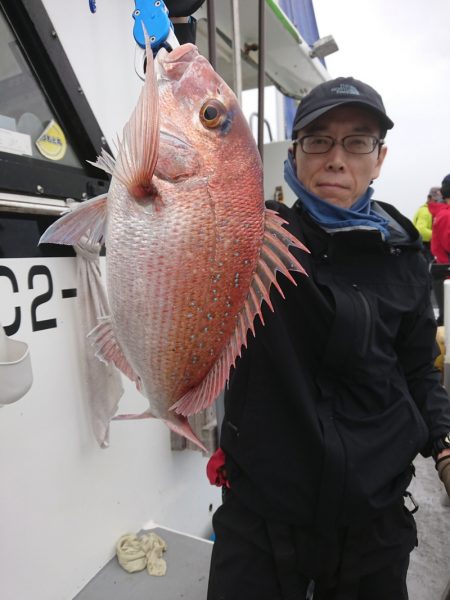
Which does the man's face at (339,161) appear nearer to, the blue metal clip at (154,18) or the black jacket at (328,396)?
the black jacket at (328,396)

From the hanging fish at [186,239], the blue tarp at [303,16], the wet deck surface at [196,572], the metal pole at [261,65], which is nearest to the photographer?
the hanging fish at [186,239]

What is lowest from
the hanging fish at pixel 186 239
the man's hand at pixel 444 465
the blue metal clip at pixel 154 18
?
the man's hand at pixel 444 465

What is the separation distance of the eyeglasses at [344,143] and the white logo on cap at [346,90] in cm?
→ 13

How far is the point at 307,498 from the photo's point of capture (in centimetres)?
126

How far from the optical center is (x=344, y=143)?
140 centimetres

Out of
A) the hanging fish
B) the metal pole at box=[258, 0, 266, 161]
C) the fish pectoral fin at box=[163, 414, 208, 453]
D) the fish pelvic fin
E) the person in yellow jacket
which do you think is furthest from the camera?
the person in yellow jacket

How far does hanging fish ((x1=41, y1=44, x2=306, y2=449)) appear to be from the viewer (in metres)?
0.87

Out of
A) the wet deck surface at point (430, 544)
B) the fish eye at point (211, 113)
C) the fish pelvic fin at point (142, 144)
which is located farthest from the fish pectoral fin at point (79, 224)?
the wet deck surface at point (430, 544)

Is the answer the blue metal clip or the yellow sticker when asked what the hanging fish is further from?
the yellow sticker

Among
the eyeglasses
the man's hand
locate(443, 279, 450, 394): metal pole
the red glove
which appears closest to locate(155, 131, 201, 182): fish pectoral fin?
the eyeglasses

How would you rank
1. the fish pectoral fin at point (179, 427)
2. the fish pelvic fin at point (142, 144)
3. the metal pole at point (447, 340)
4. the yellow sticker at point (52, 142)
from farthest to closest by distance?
the metal pole at point (447, 340), the yellow sticker at point (52, 142), the fish pectoral fin at point (179, 427), the fish pelvic fin at point (142, 144)

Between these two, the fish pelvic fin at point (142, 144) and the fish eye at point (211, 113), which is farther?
the fish eye at point (211, 113)

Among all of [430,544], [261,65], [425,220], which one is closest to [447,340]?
[430,544]

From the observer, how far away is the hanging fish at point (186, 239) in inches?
34.4
